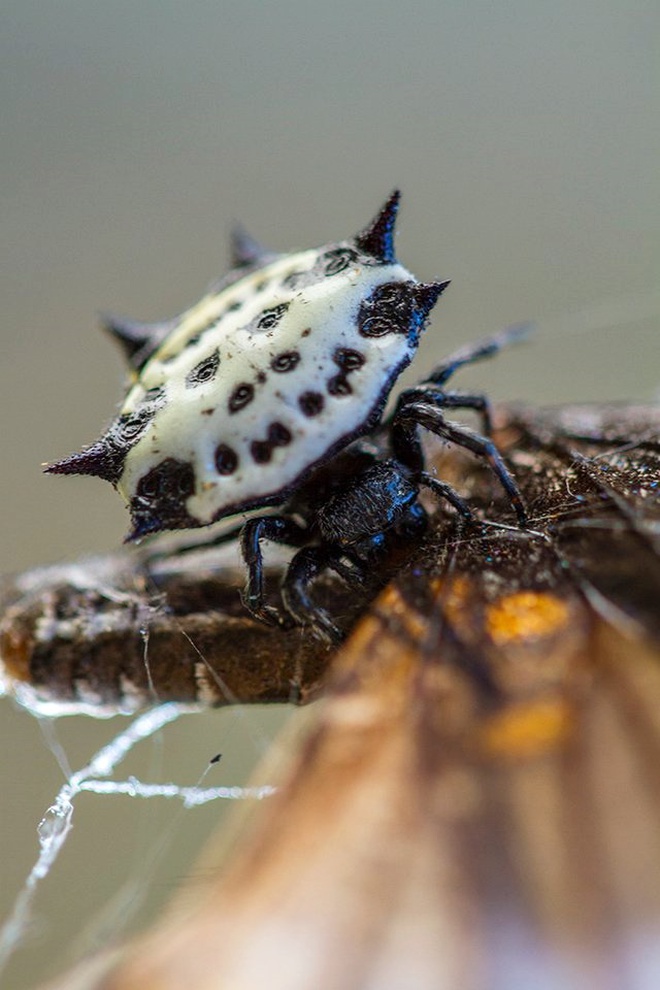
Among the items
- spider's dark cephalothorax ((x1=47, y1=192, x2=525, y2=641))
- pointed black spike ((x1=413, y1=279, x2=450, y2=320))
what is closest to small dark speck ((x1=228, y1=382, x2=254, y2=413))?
spider's dark cephalothorax ((x1=47, y1=192, x2=525, y2=641))

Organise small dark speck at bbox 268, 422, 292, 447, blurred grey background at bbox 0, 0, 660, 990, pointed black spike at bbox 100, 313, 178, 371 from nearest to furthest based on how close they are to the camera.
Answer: small dark speck at bbox 268, 422, 292, 447 → pointed black spike at bbox 100, 313, 178, 371 → blurred grey background at bbox 0, 0, 660, 990

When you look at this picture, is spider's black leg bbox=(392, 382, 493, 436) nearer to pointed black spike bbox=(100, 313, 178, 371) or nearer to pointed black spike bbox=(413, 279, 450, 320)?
pointed black spike bbox=(413, 279, 450, 320)

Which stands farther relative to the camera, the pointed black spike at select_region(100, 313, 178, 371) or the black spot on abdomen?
the pointed black spike at select_region(100, 313, 178, 371)

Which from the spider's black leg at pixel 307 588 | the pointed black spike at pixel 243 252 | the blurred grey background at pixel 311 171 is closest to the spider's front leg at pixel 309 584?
the spider's black leg at pixel 307 588

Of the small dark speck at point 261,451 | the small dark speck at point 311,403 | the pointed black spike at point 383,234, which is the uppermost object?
the pointed black spike at point 383,234

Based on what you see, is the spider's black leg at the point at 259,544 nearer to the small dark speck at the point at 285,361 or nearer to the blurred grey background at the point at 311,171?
the small dark speck at the point at 285,361

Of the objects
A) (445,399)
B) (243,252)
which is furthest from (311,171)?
(445,399)

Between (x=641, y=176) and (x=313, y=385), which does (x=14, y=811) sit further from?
(x=641, y=176)

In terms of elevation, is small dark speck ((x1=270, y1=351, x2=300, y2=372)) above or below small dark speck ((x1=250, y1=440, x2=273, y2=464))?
above

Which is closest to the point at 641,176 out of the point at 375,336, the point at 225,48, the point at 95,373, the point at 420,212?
the point at 420,212
